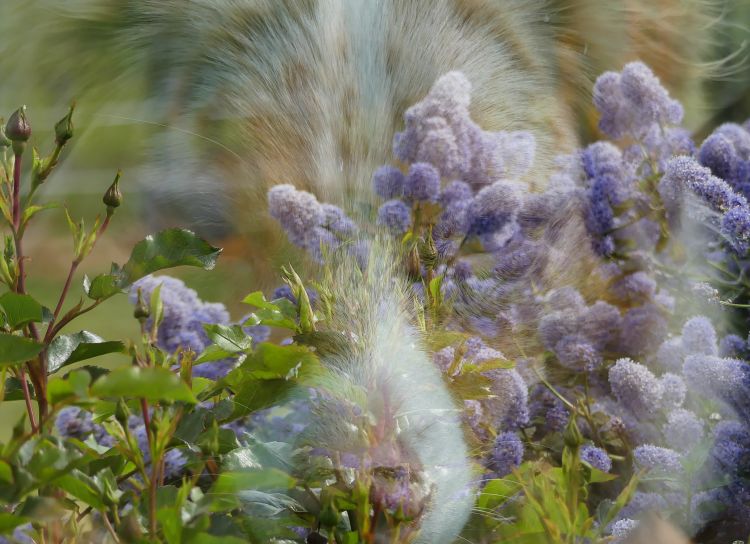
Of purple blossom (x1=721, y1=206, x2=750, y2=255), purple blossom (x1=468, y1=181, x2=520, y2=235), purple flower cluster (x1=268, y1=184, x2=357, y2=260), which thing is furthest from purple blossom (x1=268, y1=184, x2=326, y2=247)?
purple blossom (x1=721, y1=206, x2=750, y2=255)

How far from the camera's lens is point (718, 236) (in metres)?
0.79

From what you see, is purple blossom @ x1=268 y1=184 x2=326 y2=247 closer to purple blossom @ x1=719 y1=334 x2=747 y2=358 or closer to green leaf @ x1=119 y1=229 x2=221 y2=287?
green leaf @ x1=119 y1=229 x2=221 y2=287

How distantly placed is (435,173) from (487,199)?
51 millimetres

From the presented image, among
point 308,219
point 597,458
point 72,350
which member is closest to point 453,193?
point 308,219

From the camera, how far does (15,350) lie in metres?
0.37

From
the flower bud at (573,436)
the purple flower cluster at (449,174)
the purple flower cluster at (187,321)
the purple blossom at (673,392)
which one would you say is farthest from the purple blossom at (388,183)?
the flower bud at (573,436)

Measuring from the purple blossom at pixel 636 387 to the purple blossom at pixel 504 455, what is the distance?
13 centimetres

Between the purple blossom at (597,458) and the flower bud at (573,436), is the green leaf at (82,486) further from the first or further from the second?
the purple blossom at (597,458)

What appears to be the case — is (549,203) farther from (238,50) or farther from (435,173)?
(238,50)

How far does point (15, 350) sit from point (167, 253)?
0.11 m

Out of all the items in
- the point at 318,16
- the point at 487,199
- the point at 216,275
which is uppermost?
the point at 318,16

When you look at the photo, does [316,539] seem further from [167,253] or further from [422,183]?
[422,183]

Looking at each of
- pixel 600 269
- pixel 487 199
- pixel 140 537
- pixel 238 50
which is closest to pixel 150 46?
pixel 238 50

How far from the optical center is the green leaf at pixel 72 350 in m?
0.47
